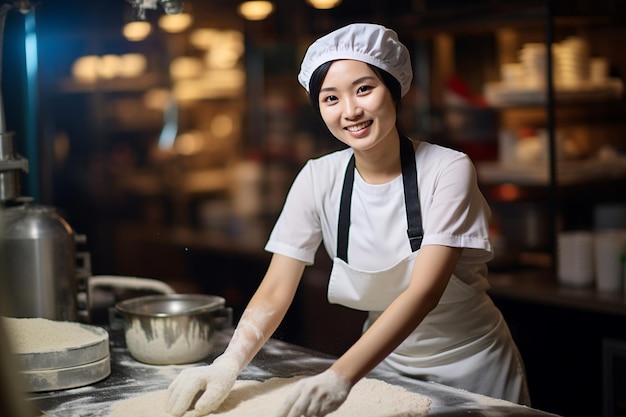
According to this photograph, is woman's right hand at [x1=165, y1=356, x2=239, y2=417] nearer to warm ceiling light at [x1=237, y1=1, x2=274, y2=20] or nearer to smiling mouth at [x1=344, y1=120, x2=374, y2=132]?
smiling mouth at [x1=344, y1=120, x2=374, y2=132]

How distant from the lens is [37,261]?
2066 millimetres

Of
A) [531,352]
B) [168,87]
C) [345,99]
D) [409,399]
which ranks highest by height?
[168,87]

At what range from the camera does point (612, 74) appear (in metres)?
3.81

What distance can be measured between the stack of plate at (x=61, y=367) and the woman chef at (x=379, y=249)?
28cm

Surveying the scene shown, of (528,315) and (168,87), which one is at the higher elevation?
(168,87)

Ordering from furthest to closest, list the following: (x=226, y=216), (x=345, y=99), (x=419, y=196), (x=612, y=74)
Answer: (x=226, y=216)
(x=612, y=74)
(x=419, y=196)
(x=345, y=99)

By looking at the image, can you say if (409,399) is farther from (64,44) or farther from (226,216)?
(64,44)

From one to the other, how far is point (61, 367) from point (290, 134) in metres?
4.01

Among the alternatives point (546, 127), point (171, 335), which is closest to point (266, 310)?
point (171, 335)

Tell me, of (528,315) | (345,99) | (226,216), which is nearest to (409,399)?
(345,99)

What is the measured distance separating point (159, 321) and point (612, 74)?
8.72ft

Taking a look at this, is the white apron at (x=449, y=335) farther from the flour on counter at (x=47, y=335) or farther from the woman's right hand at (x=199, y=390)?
the flour on counter at (x=47, y=335)

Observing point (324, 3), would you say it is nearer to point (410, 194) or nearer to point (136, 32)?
point (136, 32)

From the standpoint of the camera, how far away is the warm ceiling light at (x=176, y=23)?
6162 mm
